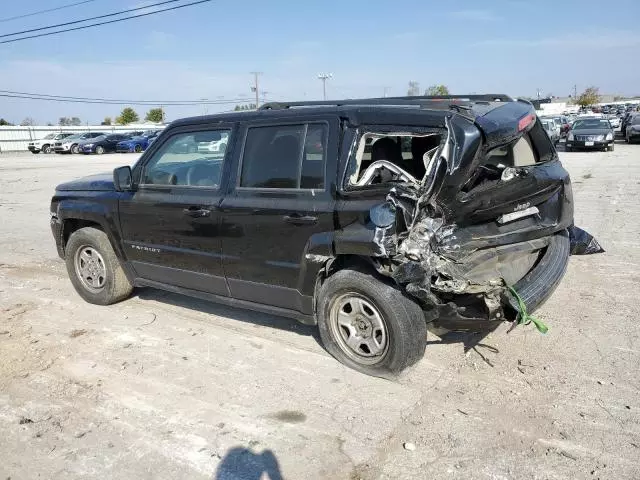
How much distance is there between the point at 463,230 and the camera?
3.72m

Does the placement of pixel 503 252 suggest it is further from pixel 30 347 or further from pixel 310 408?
pixel 30 347

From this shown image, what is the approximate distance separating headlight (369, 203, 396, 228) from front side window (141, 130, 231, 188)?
5.18 ft

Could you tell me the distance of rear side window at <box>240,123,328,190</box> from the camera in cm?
402

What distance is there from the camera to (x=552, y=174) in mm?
4250

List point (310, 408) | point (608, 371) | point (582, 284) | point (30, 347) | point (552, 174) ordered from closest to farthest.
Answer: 1. point (310, 408)
2. point (608, 371)
3. point (552, 174)
4. point (30, 347)
5. point (582, 284)

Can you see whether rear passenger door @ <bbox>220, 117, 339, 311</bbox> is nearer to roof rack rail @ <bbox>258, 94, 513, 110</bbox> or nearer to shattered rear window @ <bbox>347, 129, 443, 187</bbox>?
shattered rear window @ <bbox>347, 129, 443, 187</bbox>

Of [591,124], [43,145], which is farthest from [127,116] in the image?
[591,124]

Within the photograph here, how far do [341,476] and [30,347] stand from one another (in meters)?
3.10

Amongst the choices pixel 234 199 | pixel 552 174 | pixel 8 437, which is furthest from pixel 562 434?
pixel 8 437

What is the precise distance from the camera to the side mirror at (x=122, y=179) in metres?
5.05

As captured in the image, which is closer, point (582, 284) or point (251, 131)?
point (251, 131)

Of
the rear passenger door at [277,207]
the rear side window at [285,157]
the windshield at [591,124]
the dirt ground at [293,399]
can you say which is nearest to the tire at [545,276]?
the dirt ground at [293,399]

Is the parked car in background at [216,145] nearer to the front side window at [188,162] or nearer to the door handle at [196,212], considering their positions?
the front side window at [188,162]

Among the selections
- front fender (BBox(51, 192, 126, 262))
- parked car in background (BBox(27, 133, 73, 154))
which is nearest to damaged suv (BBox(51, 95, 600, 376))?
front fender (BBox(51, 192, 126, 262))
